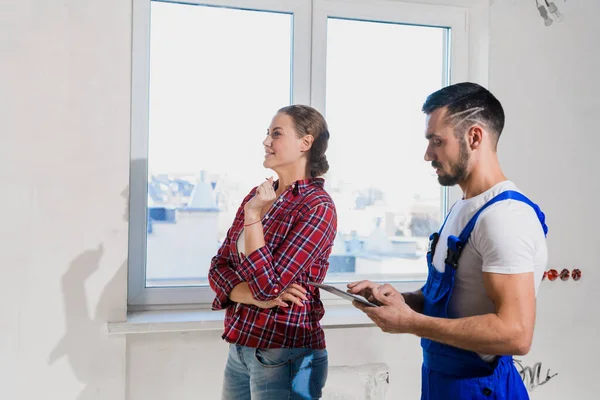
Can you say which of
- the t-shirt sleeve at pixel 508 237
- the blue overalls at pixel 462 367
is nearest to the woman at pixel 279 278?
the blue overalls at pixel 462 367

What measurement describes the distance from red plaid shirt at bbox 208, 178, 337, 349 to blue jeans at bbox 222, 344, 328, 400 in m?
0.03

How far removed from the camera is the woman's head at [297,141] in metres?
1.63

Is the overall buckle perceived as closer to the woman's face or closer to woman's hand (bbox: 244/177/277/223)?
woman's hand (bbox: 244/177/277/223)

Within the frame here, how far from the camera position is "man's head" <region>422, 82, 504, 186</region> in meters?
1.20

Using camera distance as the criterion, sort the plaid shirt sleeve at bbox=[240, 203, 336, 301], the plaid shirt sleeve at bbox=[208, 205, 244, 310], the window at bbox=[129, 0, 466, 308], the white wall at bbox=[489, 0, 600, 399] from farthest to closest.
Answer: the white wall at bbox=[489, 0, 600, 399] → the window at bbox=[129, 0, 466, 308] → the plaid shirt sleeve at bbox=[208, 205, 244, 310] → the plaid shirt sleeve at bbox=[240, 203, 336, 301]

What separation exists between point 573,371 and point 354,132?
142cm

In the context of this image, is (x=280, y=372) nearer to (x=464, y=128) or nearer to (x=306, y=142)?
(x=306, y=142)

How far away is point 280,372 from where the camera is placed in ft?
4.77

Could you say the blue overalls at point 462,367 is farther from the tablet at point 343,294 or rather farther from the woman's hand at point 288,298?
the woman's hand at point 288,298

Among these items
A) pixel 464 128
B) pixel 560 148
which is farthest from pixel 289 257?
pixel 560 148

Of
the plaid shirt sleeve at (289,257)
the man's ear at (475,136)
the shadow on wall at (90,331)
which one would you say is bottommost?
the shadow on wall at (90,331)

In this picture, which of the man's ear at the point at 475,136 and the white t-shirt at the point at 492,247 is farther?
the man's ear at the point at 475,136

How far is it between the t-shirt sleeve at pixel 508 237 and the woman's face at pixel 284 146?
659 mm

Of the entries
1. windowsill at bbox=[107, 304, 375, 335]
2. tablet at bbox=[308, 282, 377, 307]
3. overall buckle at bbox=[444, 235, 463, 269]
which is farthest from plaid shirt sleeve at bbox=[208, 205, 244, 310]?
overall buckle at bbox=[444, 235, 463, 269]
